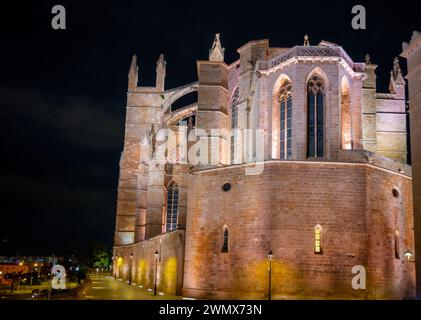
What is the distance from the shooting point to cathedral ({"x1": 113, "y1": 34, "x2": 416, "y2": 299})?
21.1 m

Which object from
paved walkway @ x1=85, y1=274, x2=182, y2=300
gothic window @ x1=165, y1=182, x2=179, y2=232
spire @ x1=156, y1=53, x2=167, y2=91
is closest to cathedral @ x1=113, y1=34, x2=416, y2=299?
paved walkway @ x1=85, y1=274, x2=182, y2=300

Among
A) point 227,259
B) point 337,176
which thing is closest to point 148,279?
point 227,259

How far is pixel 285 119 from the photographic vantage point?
25234 mm

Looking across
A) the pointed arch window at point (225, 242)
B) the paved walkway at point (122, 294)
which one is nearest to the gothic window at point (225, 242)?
the pointed arch window at point (225, 242)

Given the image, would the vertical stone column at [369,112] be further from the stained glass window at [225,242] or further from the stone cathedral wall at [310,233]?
the stained glass window at [225,242]

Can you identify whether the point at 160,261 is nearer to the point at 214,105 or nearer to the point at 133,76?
the point at 214,105

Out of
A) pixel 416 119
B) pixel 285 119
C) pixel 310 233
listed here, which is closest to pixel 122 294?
pixel 310 233

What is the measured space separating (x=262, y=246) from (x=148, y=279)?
14.8m

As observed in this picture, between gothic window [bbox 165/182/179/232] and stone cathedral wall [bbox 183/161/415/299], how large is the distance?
559 inches

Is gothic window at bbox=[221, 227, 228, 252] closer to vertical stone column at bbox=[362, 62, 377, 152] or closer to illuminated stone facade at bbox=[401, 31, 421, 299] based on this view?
illuminated stone facade at bbox=[401, 31, 421, 299]

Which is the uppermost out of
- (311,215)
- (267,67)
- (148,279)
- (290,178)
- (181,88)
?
(181,88)

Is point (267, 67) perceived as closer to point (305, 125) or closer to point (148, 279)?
point (305, 125)
